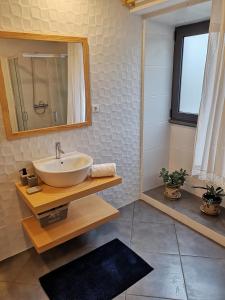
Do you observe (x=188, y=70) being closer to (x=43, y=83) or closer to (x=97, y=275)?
(x=43, y=83)

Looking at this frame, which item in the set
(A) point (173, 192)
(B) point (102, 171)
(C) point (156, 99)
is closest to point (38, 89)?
(B) point (102, 171)

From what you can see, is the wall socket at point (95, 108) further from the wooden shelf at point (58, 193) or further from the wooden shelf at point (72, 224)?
the wooden shelf at point (72, 224)

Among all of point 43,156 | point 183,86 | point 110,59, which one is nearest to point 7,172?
point 43,156

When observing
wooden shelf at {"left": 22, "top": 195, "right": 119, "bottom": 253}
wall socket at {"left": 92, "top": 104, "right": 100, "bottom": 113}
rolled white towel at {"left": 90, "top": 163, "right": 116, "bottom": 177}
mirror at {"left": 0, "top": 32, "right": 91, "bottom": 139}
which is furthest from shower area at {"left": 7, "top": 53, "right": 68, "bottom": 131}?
wooden shelf at {"left": 22, "top": 195, "right": 119, "bottom": 253}

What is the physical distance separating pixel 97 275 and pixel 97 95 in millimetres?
1567

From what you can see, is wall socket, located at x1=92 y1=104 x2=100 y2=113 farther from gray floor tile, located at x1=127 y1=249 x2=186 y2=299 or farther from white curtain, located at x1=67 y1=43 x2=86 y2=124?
gray floor tile, located at x1=127 y1=249 x2=186 y2=299

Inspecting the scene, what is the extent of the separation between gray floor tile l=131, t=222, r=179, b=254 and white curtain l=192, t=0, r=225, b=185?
652 millimetres

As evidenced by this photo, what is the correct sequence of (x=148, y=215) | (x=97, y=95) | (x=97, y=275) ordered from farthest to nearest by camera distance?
(x=148, y=215)
(x=97, y=95)
(x=97, y=275)

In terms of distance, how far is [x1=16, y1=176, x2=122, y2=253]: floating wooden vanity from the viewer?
1587mm

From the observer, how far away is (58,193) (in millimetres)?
1646

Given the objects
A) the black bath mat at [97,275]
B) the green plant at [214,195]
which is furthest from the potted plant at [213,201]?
the black bath mat at [97,275]

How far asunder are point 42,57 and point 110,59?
0.66 meters

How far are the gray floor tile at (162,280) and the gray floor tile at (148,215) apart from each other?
0.51 m

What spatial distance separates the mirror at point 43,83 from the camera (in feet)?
5.46
